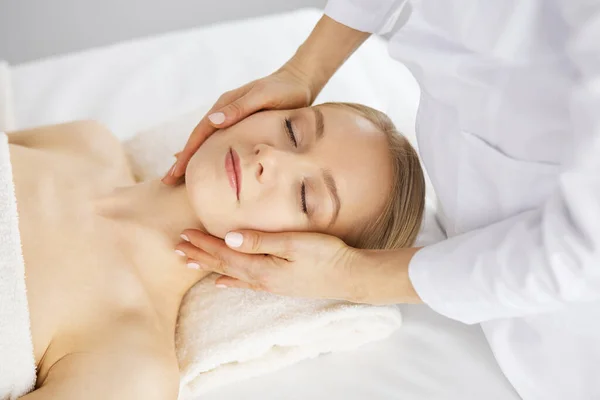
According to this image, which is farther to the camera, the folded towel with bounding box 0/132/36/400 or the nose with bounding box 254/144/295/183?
the nose with bounding box 254/144/295/183

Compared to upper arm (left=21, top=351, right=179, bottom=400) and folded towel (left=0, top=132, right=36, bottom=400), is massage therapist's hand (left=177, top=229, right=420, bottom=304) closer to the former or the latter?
upper arm (left=21, top=351, right=179, bottom=400)

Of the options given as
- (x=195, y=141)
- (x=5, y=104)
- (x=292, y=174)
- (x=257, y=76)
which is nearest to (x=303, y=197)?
(x=292, y=174)

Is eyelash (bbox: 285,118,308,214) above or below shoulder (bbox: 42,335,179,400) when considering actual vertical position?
above

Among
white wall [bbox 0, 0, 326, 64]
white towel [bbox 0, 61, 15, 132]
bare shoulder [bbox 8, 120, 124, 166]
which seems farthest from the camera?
white wall [bbox 0, 0, 326, 64]

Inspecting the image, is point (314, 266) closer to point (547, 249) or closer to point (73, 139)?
point (547, 249)

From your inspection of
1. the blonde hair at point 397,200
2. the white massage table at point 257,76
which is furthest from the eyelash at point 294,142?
the white massage table at point 257,76

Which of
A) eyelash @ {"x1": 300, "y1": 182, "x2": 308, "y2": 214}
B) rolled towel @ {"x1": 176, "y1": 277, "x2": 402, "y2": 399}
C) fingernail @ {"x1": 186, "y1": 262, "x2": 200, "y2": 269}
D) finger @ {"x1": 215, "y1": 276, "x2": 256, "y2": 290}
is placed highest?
eyelash @ {"x1": 300, "y1": 182, "x2": 308, "y2": 214}

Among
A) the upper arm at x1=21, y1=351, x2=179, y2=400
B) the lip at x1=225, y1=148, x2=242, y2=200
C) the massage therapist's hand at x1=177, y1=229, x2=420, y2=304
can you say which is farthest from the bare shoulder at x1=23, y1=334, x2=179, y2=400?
the lip at x1=225, y1=148, x2=242, y2=200

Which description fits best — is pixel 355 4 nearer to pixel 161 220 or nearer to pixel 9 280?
pixel 161 220

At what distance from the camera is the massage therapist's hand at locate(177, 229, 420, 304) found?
3.49 feet

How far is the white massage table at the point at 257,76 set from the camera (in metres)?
1.26

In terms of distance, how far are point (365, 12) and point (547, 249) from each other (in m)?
0.68

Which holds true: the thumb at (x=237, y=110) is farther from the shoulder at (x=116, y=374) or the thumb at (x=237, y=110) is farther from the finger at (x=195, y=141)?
the shoulder at (x=116, y=374)

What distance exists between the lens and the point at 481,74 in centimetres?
104
